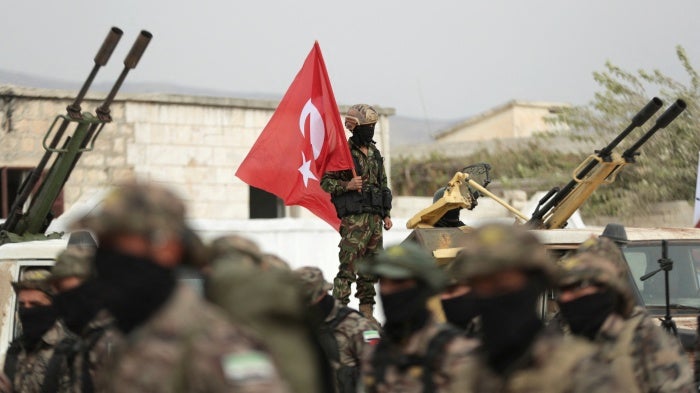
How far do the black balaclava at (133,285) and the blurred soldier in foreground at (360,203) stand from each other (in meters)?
5.70

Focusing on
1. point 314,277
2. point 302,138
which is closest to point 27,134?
point 302,138

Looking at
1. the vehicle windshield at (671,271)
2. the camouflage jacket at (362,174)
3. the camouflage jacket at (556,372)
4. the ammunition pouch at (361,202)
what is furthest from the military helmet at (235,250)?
the camouflage jacket at (362,174)

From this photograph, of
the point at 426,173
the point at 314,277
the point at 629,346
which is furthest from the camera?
the point at 426,173

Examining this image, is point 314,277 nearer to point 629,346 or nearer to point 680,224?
point 629,346

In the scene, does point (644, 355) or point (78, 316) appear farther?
point (78, 316)

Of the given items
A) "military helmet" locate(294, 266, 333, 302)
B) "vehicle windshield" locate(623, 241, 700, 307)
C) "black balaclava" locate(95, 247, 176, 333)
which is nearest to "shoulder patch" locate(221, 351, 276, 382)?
"black balaclava" locate(95, 247, 176, 333)

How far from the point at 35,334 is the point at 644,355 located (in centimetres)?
291

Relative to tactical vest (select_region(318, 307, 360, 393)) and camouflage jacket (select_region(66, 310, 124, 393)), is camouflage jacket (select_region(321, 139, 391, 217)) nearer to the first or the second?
tactical vest (select_region(318, 307, 360, 393))

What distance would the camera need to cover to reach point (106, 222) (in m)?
3.57

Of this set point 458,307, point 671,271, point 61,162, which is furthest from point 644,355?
point 61,162

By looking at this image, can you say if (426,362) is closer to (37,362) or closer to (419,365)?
(419,365)

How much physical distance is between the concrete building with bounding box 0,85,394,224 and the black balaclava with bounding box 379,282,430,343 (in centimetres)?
1599

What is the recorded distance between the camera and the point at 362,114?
9.59 m

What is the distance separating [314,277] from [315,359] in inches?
47.5
